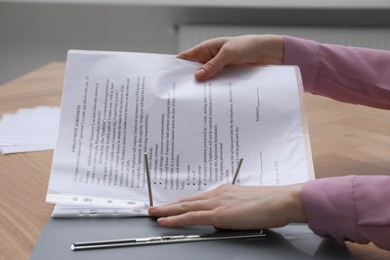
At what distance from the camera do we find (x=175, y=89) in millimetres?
747

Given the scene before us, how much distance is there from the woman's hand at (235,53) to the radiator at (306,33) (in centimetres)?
127

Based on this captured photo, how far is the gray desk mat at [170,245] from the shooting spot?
0.54 m

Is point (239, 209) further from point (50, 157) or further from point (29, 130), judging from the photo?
point (29, 130)

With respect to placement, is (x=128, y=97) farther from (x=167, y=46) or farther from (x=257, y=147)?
(x=167, y=46)

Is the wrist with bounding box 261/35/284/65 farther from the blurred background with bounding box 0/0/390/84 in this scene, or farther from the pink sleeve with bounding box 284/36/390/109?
the blurred background with bounding box 0/0/390/84

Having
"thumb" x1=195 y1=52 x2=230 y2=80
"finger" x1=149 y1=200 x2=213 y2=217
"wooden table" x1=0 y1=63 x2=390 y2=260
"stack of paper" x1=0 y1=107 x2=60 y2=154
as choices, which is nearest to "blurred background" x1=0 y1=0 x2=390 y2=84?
"wooden table" x1=0 y1=63 x2=390 y2=260

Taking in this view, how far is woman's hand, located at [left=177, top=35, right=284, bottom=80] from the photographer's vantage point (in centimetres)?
79

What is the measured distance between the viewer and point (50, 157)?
83 cm

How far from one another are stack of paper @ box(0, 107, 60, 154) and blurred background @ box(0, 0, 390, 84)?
47.0 inches

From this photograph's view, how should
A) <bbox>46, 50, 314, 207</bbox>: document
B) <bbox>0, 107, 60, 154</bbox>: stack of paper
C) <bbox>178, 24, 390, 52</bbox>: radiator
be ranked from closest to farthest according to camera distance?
<bbox>46, 50, 314, 207</bbox>: document, <bbox>0, 107, 60, 154</bbox>: stack of paper, <bbox>178, 24, 390, 52</bbox>: radiator

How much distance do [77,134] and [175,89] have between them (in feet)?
0.51

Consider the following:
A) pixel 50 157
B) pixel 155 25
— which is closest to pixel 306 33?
pixel 155 25

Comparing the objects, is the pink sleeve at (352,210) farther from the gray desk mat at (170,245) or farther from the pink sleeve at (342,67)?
the pink sleeve at (342,67)

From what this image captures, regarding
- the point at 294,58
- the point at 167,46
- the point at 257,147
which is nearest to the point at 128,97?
the point at 257,147
